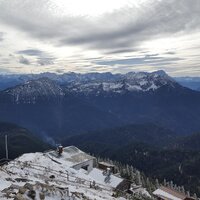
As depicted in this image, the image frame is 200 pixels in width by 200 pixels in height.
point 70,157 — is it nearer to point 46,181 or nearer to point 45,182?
point 46,181

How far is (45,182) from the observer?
40.1 meters

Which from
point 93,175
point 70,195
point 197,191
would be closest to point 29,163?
point 93,175

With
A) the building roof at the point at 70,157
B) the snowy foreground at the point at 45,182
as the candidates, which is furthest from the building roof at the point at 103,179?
the building roof at the point at 70,157

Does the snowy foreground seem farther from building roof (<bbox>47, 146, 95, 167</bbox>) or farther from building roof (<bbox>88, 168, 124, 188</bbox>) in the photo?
building roof (<bbox>47, 146, 95, 167</bbox>)

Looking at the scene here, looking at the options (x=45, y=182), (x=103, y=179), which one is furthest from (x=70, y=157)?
(x=45, y=182)

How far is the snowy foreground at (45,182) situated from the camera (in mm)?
30875

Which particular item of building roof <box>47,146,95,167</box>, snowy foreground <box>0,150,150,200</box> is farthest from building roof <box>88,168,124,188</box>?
building roof <box>47,146,95,167</box>

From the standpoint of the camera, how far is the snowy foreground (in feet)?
101

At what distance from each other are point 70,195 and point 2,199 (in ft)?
23.2

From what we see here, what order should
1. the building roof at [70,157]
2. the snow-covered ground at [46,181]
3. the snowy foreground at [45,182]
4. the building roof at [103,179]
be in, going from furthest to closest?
the building roof at [70,157], the building roof at [103,179], the snow-covered ground at [46,181], the snowy foreground at [45,182]

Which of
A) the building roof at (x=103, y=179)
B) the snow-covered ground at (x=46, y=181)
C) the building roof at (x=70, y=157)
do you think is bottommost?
the building roof at (x=103, y=179)

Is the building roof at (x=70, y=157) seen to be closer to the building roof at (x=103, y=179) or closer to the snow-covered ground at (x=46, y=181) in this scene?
the snow-covered ground at (x=46, y=181)

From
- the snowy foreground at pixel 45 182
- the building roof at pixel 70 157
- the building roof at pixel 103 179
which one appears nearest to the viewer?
the snowy foreground at pixel 45 182

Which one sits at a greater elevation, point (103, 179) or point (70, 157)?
point (70, 157)
